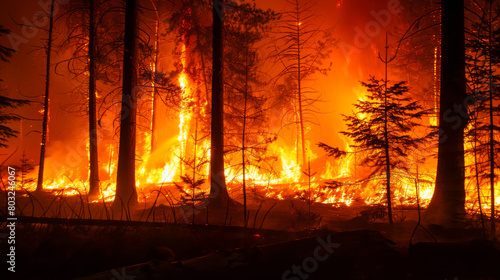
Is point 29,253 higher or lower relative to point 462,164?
lower

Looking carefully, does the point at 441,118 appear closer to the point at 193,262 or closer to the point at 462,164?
the point at 462,164

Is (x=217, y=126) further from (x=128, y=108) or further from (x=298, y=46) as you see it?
(x=298, y=46)

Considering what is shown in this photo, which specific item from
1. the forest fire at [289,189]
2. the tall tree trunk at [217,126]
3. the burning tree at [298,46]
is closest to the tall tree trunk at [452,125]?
the forest fire at [289,189]

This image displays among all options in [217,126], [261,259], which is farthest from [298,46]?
[261,259]

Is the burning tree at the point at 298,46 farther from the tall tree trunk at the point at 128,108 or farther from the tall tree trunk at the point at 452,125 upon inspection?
the tall tree trunk at the point at 452,125

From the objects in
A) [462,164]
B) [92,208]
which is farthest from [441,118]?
[92,208]

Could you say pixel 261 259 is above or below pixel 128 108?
below

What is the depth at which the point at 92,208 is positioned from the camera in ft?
39.5

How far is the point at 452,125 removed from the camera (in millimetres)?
7598

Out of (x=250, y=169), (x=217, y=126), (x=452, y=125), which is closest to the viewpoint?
(x=452, y=125)

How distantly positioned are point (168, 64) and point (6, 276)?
2928 cm

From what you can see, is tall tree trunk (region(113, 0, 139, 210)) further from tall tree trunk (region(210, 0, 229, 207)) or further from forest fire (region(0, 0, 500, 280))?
tall tree trunk (region(210, 0, 229, 207))

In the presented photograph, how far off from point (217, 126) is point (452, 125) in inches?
302

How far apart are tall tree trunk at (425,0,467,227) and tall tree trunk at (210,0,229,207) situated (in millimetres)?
6938
